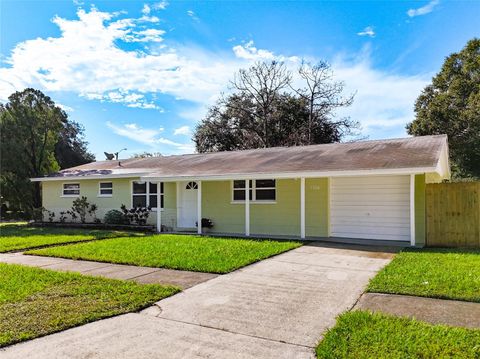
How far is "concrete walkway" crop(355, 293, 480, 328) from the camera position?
4633 mm

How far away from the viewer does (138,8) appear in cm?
1205

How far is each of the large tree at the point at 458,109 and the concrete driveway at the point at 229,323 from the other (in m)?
23.2

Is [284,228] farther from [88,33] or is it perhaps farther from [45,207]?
[45,207]

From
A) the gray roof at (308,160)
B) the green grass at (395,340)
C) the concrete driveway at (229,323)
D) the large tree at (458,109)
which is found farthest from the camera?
the large tree at (458,109)

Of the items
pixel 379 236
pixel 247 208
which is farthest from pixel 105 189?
pixel 379 236

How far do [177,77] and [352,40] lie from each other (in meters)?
8.81

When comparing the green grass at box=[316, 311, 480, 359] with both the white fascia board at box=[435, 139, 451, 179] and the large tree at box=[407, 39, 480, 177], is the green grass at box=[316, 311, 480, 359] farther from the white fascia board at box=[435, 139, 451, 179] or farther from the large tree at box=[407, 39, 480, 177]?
the large tree at box=[407, 39, 480, 177]

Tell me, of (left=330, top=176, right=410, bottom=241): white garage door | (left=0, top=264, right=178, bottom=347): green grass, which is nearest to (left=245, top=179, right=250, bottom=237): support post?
(left=330, top=176, right=410, bottom=241): white garage door

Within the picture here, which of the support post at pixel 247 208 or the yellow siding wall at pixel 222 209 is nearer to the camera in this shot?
the support post at pixel 247 208

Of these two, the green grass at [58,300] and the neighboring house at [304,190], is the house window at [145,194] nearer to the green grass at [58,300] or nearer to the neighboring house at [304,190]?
the neighboring house at [304,190]

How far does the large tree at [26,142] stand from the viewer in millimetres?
21047

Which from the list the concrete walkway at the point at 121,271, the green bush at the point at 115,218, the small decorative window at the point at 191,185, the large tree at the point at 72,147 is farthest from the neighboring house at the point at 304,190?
the large tree at the point at 72,147

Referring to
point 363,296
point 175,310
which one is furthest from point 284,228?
point 175,310

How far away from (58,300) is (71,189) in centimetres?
1440
